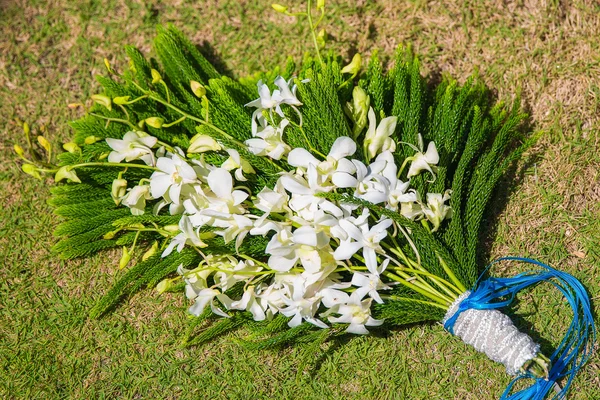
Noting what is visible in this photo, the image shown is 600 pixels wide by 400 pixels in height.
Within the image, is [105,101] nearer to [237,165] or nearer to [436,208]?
[237,165]

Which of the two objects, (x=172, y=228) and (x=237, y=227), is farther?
(x=172, y=228)

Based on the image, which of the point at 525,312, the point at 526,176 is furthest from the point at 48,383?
the point at 526,176

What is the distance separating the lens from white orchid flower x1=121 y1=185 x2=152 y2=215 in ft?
6.13

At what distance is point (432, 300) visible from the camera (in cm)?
187

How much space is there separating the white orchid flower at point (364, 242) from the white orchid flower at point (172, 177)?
47 cm

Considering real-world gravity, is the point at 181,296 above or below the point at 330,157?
below

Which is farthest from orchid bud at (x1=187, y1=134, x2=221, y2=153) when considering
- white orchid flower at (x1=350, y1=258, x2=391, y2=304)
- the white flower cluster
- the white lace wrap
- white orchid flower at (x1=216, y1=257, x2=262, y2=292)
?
the white lace wrap

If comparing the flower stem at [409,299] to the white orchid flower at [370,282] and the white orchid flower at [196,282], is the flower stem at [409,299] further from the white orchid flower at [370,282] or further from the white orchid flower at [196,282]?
the white orchid flower at [196,282]

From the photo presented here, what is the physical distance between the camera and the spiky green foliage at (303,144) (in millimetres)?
1848

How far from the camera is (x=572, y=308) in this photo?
6.40 ft

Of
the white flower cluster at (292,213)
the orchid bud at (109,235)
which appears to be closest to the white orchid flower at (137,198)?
the white flower cluster at (292,213)

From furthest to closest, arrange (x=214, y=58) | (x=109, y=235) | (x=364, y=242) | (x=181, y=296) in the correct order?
1. (x=214, y=58)
2. (x=181, y=296)
3. (x=109, y=235)
4. (x=364, y=242)

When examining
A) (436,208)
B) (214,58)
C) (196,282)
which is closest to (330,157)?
(436,208)

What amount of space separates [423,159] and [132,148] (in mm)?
895
